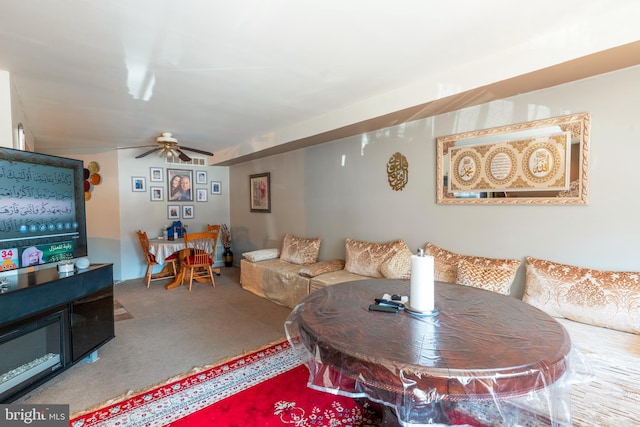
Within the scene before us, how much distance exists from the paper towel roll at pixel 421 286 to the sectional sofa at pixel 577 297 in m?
0.55

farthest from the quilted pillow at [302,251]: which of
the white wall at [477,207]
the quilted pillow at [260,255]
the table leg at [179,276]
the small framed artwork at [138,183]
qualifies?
the small framed artwork at [138,183]

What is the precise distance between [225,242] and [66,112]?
3.75 m

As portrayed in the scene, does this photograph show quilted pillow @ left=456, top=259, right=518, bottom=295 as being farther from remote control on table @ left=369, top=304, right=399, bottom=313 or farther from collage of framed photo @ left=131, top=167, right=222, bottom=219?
collage of framed photo @ left=131, top=167, right=222, bottom=219

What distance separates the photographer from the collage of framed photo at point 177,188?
19.2 ft

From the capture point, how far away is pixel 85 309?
8.38 feet

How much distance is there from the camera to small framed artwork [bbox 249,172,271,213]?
5539 mm

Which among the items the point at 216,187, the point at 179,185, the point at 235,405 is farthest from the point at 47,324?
the point at 216,187

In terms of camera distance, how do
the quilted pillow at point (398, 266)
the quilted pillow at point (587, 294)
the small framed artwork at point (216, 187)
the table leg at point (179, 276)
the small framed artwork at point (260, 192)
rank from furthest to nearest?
the small framed artwork at point (216, 187)
the small framed artwork at point (260, 192)
the table leg at point (179, 276)
the quilted pillow at point (398, 266)
the quilted pillow at point (587, 294)

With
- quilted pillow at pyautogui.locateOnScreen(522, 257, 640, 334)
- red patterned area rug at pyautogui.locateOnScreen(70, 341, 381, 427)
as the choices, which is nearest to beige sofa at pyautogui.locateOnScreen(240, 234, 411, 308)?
quilted pillow at pyautogui.locateOnScreen(522, 257, 640, 334)

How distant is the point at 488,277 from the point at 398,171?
148 centimetres

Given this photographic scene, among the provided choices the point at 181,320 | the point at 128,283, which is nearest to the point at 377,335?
the point at 181,320

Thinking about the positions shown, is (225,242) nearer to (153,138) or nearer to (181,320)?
(153,138)

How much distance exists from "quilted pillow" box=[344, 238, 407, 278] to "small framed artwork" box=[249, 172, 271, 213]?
2.18 metres

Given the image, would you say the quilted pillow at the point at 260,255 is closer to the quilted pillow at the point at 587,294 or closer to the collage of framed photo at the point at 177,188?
the collage of framed photo at the point at 177,188
